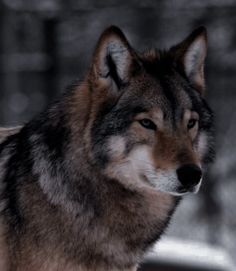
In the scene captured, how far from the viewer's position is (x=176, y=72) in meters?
5.81

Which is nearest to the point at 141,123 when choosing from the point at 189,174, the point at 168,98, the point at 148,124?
the point at 148,124

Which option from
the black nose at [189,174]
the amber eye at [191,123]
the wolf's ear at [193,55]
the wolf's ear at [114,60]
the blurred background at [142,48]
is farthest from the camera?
the blurred background at [142,48]

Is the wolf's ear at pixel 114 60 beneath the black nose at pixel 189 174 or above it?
above

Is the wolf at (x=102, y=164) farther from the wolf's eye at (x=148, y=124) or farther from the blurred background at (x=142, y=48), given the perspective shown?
the blurred background at (x=142, y=48)

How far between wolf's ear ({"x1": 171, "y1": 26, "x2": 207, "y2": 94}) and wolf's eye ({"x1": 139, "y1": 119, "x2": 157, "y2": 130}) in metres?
0.61

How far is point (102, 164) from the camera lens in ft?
18.1

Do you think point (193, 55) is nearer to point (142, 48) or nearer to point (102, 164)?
point (102, 164)

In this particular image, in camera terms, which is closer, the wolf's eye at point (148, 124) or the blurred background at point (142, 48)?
the wolf's eye at point (148, 124)

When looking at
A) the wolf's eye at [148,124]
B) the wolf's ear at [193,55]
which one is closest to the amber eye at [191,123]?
the wolf's eye at [148,124]

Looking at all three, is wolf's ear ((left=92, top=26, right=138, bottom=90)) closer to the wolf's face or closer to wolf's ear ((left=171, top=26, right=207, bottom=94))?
the wolf's face

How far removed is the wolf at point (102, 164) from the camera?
5.45 metres

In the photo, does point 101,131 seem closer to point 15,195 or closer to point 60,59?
point 15,195

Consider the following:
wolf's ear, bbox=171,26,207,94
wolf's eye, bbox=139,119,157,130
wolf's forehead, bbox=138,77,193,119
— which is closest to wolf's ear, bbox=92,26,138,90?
wolf's forehead, bbox=138,77,193,119

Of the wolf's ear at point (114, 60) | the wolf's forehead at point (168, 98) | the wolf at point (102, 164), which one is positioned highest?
the wolf's ear at point (114, 60)
